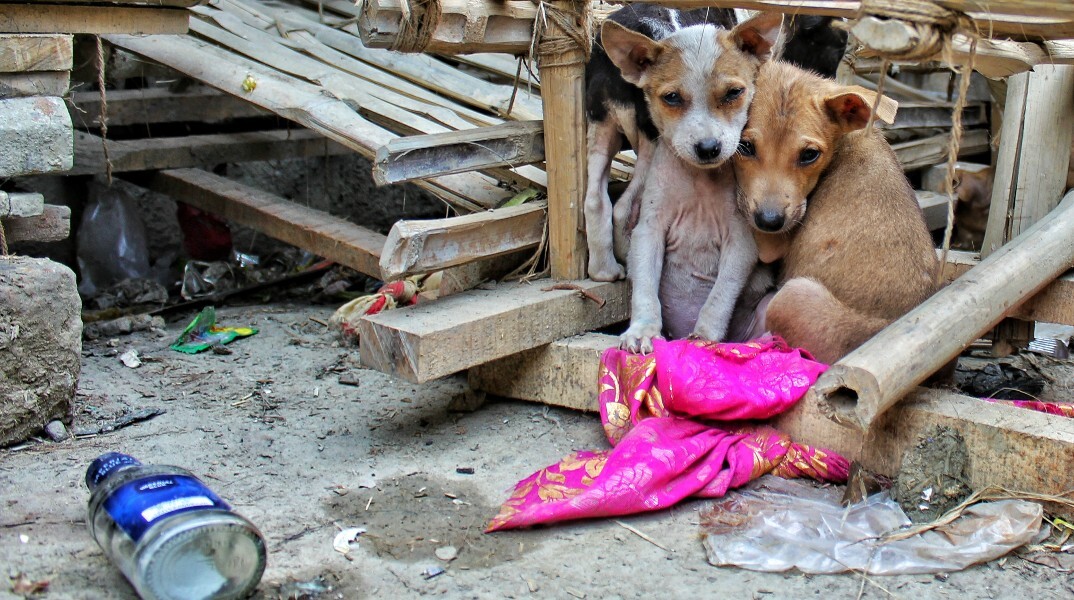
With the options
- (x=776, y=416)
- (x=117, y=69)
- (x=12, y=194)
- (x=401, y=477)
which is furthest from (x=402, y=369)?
(x=117, y=69)

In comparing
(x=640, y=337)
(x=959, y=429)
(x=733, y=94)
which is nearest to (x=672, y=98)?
(x=733, y=94)

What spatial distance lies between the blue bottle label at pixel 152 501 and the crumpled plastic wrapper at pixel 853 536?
5.06 ft

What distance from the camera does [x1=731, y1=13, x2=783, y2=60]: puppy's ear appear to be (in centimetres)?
422

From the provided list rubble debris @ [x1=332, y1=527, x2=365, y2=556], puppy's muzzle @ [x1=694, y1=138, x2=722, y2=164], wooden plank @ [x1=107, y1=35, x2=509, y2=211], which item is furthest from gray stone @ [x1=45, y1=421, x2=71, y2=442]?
puppy's muzzle @ [x1=694, y1=138, x2=722, y2=164]

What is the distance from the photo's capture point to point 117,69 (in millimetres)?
5734

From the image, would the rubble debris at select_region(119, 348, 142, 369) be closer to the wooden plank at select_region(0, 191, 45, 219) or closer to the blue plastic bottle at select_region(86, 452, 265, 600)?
the wooden plank at select_region(0, 191, 45, 219)

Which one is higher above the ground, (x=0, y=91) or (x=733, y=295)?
(x=0, y=91)

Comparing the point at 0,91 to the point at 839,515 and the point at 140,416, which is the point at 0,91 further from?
the point at 839,515

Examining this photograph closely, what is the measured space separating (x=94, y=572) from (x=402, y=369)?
131cm

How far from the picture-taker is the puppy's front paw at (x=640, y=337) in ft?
14.1

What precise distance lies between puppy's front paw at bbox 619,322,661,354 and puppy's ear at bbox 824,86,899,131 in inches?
44.6

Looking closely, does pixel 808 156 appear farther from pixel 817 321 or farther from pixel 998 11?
pixel 998 11

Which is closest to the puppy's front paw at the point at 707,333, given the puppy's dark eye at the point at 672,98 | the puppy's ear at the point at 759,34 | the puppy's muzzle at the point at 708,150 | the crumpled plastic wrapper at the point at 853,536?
the puppy's muzzle at the point at 708,150

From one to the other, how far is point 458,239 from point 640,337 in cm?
85
